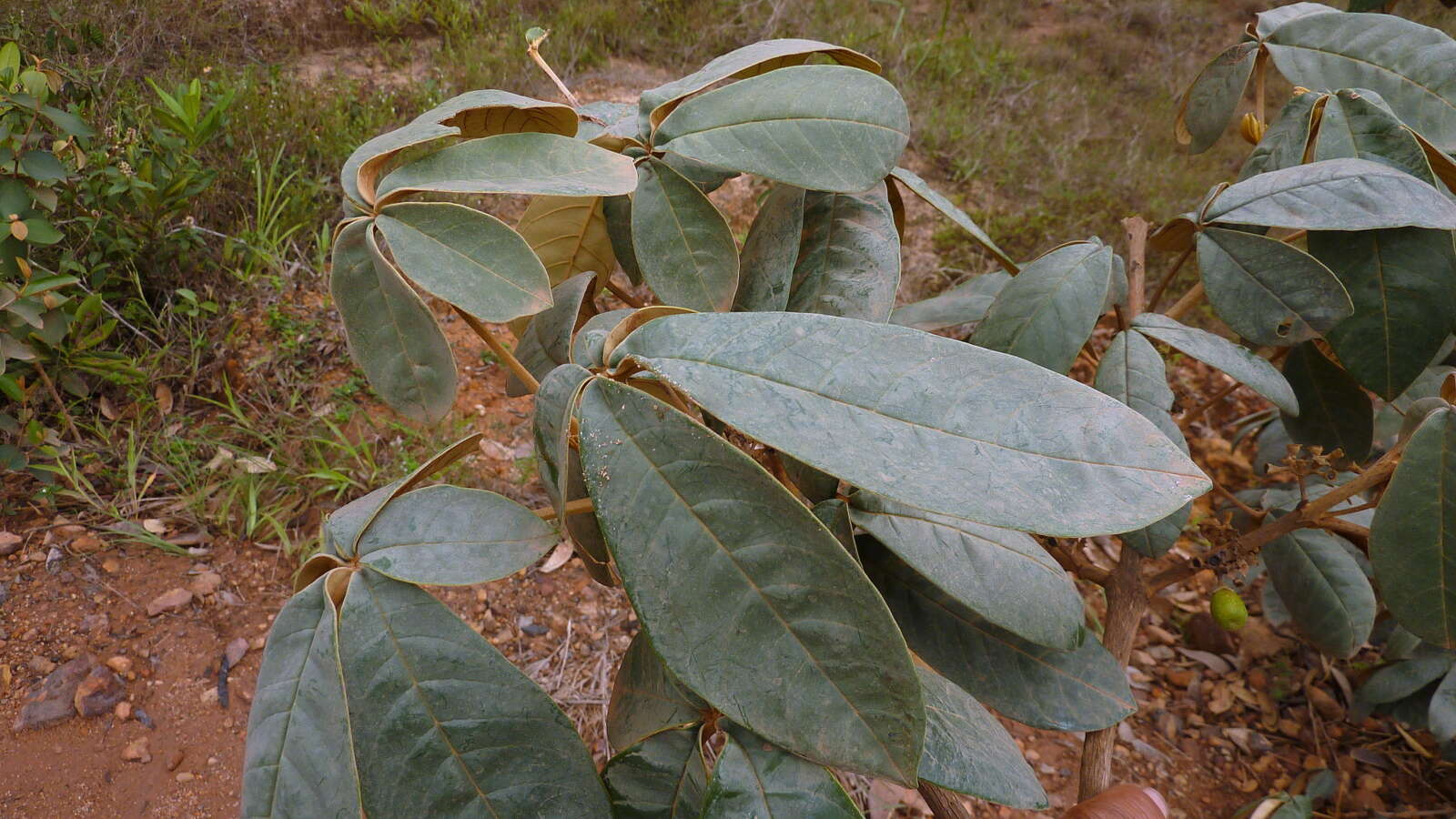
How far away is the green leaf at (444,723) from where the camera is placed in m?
0.47

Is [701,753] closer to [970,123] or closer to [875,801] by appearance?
[875,801]

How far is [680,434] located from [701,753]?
266 mm

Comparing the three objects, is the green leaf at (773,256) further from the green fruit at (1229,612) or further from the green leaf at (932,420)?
the green fruit at (1229,612)

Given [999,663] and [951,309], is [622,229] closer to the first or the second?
[951,309]

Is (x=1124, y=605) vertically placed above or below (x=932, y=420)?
below

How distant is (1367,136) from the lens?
29.7 inches

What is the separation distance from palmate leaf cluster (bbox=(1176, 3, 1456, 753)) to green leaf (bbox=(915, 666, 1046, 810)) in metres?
0.36

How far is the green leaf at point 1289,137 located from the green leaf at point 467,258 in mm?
734

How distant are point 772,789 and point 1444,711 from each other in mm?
1420

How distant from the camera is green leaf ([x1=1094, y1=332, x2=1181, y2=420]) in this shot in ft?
2.44

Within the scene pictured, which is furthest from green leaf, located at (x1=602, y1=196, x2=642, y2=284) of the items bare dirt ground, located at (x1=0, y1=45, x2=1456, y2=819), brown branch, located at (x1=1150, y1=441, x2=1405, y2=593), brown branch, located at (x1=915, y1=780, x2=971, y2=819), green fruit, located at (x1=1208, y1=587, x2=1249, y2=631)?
bare dirt ground, located at (x1=0, y1=45, x2=1456, y2=819)

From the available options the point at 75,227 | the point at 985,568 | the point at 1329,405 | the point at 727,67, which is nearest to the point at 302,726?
the point at 985,568

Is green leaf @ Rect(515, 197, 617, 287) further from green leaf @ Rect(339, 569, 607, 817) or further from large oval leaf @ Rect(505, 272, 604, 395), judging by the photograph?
green leaf @ Rect(339, 569, 607, 817)

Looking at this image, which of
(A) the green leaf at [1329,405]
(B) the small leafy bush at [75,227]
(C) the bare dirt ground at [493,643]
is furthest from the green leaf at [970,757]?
(B) the small leafy bush at [75,227]
